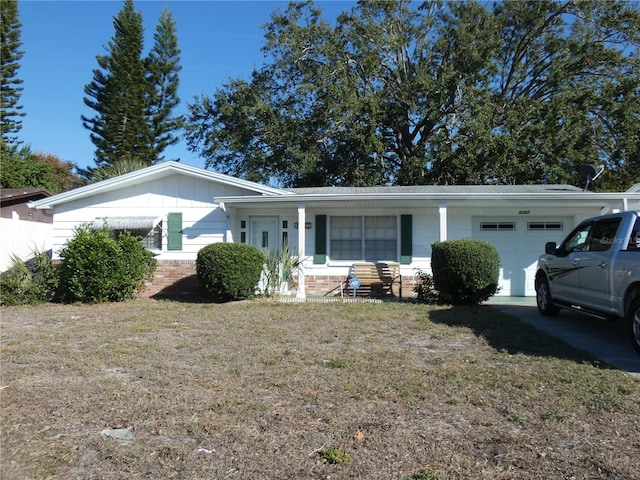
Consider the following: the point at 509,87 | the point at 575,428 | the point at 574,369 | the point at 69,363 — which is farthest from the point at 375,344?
the point at 509,87

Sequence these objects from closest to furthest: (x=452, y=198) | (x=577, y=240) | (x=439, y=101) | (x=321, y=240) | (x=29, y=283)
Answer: (x=577, y=240) → (x=29, y=283) → (x=452, y=198) → (x=321, y=240) → (x=439, y=101)

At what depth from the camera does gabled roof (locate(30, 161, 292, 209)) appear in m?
12.7

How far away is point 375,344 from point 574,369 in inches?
97.9

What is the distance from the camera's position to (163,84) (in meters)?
34.1

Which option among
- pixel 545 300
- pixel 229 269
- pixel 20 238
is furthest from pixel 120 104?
pixel 545 300

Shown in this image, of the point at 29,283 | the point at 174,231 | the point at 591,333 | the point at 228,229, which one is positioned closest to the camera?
the point at 591,333

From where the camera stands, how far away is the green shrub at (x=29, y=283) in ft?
36.7

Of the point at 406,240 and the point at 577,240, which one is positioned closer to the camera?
the point at 577,240

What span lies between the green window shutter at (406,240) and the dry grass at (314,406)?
5.70 metres

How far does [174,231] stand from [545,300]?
933cm

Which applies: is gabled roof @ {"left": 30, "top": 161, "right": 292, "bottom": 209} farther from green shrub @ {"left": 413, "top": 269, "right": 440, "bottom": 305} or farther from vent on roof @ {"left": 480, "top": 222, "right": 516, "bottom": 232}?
vent on roof @ {"left": 480, "top": 222, "right": 516, "bottom": 232}

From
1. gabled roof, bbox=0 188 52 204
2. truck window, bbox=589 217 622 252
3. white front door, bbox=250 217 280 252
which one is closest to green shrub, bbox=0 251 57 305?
white front door, bbox=250 217 280 252

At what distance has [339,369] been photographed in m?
5.43

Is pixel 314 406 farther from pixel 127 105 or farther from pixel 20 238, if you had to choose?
pixel 127 105
